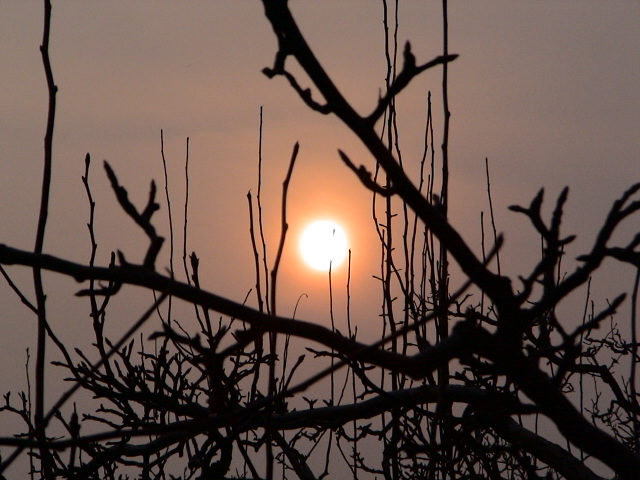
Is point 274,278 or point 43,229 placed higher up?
point 43,229

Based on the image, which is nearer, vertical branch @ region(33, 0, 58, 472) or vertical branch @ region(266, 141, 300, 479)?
vertical branch @ region(266, 141, 300, 479)

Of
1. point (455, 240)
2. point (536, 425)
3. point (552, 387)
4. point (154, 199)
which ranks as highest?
point (536, 425)

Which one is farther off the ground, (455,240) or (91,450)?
(91,450)

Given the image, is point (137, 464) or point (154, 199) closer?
point (154, 199)

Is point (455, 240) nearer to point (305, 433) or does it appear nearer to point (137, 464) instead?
point (137, 464)

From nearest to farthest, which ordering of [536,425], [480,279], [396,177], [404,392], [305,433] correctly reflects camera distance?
1. [396,177]
2. [480,279]
3. [404,392]
4. [536,425]
5. [305,433]

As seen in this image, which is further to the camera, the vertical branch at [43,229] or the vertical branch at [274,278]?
the vertical branch at [43,229]

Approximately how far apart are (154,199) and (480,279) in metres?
0.57

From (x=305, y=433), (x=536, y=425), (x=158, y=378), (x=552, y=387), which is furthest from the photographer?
(x=305, y=433)

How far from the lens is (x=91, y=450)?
268cm

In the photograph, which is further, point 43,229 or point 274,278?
point 43,229

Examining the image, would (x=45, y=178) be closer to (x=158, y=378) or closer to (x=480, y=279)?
(x=480, y=279)

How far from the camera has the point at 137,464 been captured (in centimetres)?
273

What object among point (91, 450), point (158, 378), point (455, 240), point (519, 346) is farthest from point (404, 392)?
point (455, 240)
